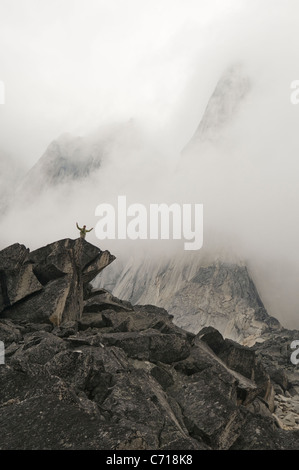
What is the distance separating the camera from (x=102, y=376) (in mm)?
13930

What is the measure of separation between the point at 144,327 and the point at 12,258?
1111 centimetres

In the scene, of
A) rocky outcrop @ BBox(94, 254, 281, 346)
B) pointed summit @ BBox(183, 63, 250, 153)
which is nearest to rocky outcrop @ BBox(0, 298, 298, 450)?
rocky outcrop @ BBox(94, 254, 281, 346)

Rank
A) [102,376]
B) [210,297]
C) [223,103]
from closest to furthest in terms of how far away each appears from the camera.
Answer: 1. [102,376]
2. [210,297]
3. [223,103]

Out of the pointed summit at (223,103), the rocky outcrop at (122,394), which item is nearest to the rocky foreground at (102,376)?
the rocky outcrop at (122,394)

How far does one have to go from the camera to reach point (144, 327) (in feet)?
80.7

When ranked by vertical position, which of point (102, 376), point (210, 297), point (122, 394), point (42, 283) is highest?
point (42, 283)

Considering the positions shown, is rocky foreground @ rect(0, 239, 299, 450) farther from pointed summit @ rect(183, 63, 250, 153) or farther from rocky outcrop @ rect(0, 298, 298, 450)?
pointed summit @ rect(183, 63, 250, 153)

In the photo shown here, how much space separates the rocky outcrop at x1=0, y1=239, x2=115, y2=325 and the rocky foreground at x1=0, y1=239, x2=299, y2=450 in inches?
2.9

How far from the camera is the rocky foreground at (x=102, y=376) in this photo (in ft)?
31.5

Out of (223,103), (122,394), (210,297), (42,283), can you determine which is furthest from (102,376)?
(223,103)

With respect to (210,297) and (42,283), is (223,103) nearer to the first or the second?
(210,297)

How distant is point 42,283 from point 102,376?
13.3m
